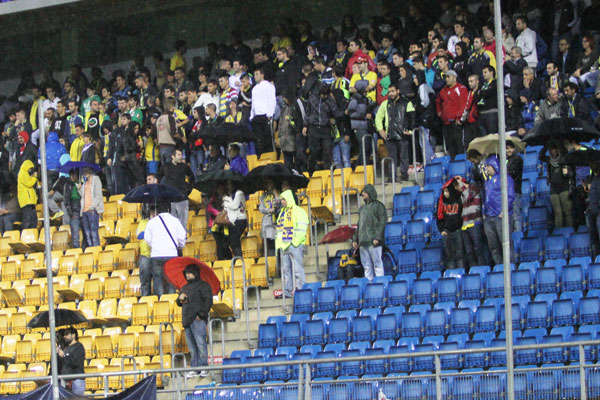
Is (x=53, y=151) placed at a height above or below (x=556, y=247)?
above

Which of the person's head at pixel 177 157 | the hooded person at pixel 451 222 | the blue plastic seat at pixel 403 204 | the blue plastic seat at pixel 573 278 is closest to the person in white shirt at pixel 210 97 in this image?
the person's head at pixel 177 157

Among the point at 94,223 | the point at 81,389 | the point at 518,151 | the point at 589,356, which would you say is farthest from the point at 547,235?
the point at 94,223

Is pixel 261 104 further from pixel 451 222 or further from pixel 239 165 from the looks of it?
pixel 451 222

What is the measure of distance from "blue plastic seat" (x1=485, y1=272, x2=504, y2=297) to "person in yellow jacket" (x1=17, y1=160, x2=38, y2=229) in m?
11.4

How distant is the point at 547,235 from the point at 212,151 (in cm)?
688

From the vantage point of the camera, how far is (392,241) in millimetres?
20203

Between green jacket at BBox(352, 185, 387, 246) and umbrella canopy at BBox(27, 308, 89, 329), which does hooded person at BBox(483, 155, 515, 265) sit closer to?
green jacket at BBox(352, 185, 387, 246)

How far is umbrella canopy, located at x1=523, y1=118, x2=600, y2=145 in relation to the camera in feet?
60.0

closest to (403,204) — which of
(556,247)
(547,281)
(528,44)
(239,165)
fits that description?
(556,247)

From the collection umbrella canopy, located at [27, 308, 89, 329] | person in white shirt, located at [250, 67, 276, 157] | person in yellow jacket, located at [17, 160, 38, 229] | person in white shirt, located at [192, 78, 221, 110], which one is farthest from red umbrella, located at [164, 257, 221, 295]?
person in yellow jacket, located at [17, 160, 38, 229]

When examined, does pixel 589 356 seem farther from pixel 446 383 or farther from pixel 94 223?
pixel 94 223

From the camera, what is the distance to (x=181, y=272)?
65.1 feet

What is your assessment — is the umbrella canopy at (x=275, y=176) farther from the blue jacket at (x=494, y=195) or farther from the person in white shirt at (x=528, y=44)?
the person in white shirt at (x=528, y=44)

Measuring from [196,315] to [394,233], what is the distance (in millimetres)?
3550
